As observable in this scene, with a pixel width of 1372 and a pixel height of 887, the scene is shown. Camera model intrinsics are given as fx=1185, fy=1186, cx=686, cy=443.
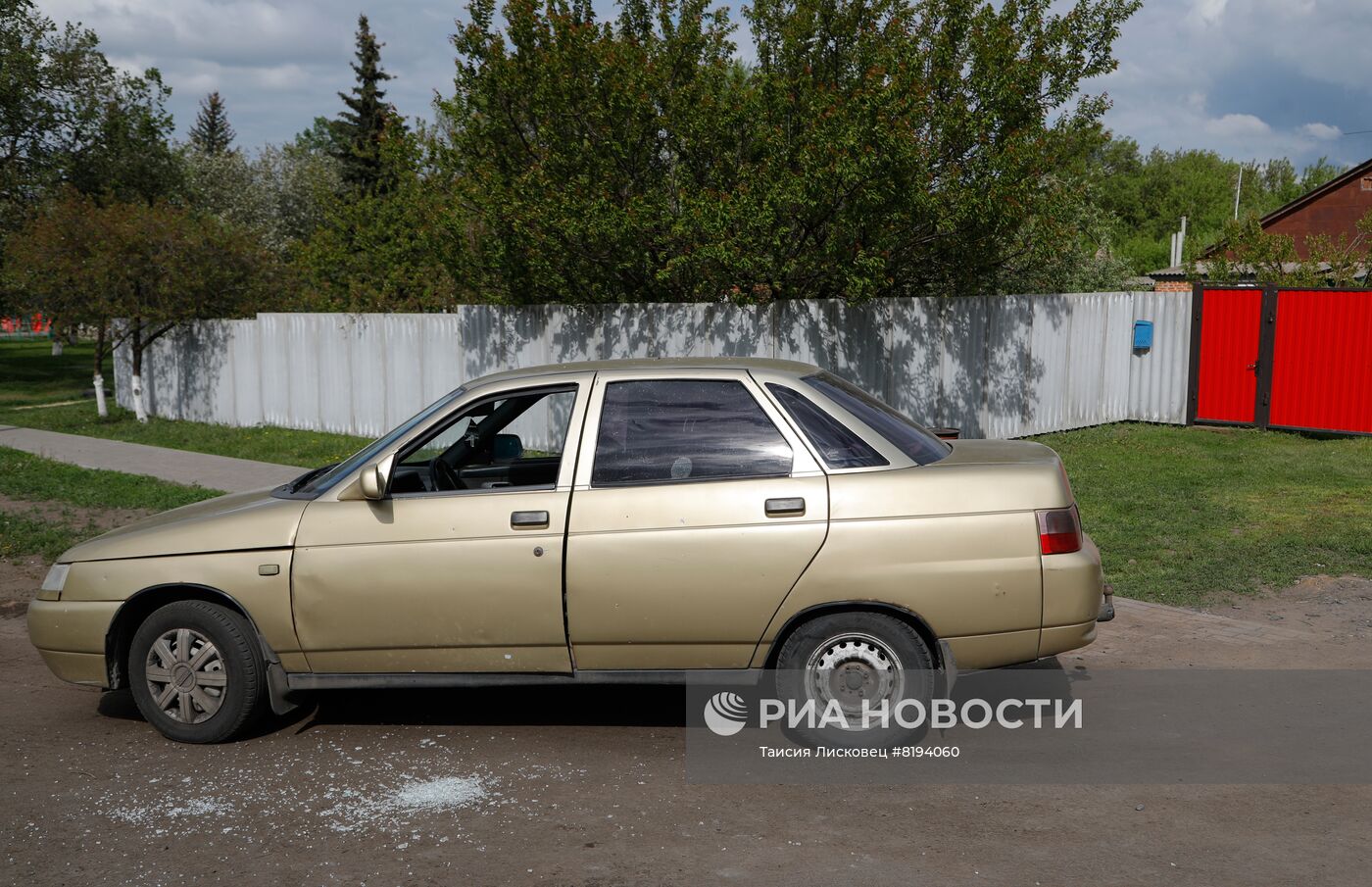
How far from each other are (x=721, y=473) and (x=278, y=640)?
2.17 meters

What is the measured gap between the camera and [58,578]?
225 inches

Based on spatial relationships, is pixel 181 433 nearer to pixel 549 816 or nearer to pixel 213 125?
pixel 549 816

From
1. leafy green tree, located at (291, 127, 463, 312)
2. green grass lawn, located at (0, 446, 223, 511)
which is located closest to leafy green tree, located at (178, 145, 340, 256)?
leafy green tree, located at (291, 127, 463, 312)

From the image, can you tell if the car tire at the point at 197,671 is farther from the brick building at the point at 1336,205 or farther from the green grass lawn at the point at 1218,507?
the brick building at the point at 1336,205

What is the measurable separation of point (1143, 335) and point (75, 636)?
1481cm

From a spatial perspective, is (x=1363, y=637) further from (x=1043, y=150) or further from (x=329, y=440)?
(x=329, y=440)

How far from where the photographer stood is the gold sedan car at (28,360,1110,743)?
508 centimetres

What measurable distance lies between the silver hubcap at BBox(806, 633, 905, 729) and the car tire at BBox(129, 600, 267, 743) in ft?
8.44

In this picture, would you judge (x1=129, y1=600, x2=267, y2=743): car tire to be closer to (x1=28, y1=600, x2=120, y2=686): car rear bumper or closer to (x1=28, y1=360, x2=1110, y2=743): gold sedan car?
(x1=28, y1=360, x2=1110, y2=743): gold sedan car

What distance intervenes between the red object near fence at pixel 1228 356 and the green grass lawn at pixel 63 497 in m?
12.8

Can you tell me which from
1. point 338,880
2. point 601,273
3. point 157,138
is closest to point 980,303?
point 601,273

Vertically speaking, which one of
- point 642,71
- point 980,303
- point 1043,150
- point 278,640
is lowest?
point 278,640

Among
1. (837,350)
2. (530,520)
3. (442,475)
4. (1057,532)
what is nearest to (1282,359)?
(837,350)

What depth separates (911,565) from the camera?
5.05 meters
